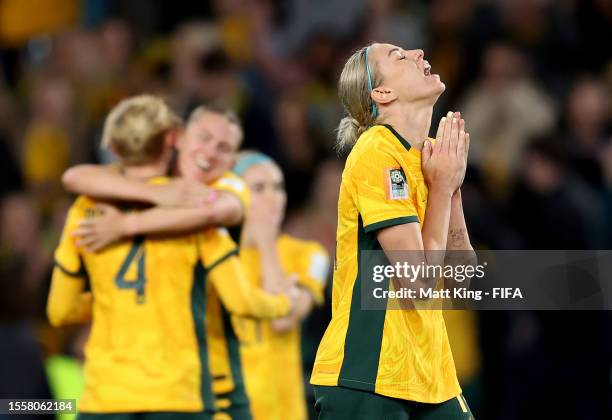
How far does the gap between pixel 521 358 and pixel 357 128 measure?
3.88 m

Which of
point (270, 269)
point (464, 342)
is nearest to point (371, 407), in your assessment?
point (270, 269)

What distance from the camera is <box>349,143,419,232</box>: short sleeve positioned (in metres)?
3.73

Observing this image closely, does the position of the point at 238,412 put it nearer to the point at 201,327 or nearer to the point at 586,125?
the point at 201,327

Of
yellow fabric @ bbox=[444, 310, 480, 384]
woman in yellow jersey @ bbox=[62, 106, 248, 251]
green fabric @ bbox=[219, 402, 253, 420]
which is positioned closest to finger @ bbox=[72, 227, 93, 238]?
woman in yellow jersey @ bbox=[62, 106, 248, 251]

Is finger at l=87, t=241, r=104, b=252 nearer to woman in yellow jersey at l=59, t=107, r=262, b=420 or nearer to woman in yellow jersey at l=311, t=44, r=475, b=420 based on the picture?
woman in yellow jersey at l=59, t=107, r=262, b=420

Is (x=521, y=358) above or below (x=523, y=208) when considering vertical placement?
below

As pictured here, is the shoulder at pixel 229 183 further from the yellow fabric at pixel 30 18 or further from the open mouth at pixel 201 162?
the yellow fabric at pixel 30 18

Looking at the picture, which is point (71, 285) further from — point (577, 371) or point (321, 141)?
point (321, 141)

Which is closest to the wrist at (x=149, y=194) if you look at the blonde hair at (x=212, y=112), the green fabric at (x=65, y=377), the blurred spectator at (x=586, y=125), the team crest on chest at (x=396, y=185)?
the blonde hair at (x=212, y=112)

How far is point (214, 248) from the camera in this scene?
196 inches

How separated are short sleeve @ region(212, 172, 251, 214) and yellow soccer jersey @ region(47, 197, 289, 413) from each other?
9.5 inches

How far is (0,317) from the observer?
6918mm

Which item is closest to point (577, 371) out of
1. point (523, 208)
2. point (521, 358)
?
point (521, 358)

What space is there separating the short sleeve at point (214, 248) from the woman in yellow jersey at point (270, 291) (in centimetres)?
90
